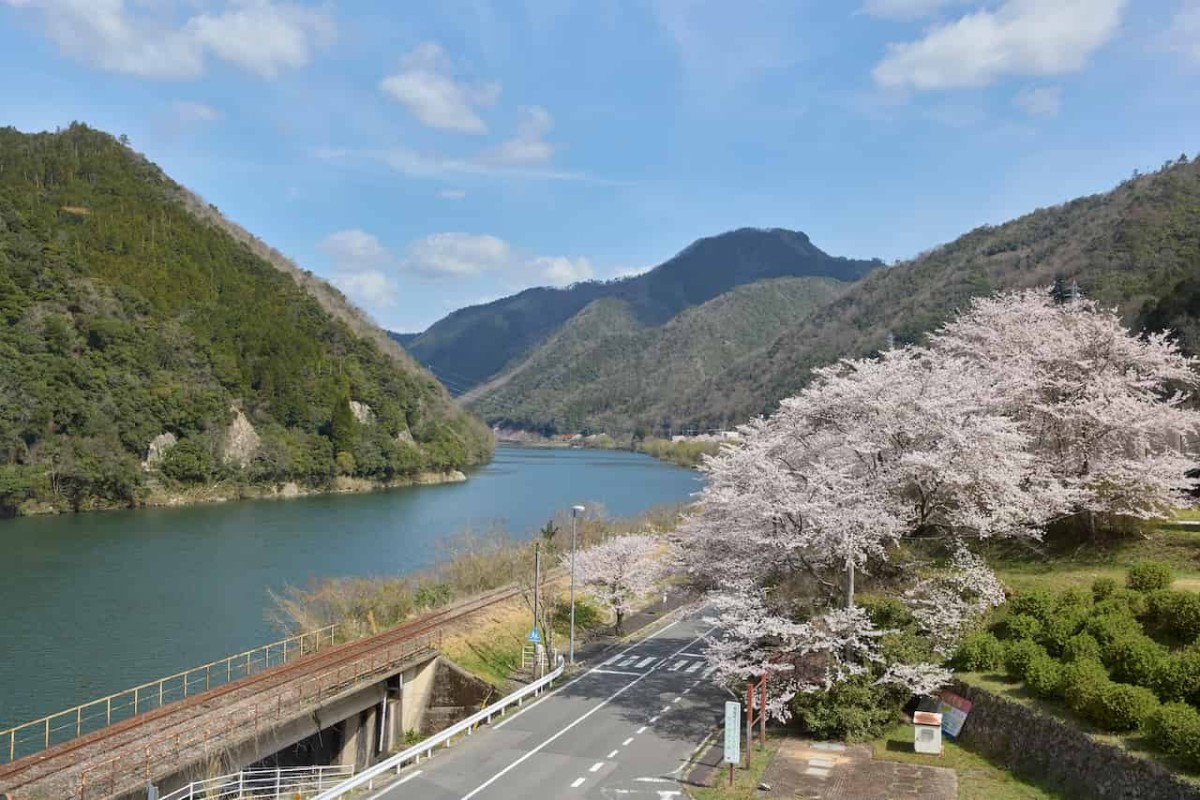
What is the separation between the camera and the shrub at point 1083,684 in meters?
15.6

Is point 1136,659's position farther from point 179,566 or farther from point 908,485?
point 179,566

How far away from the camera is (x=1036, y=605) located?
2027cm

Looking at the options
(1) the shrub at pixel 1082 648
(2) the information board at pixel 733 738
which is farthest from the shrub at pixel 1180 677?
(2) the information board at pixel 733 738

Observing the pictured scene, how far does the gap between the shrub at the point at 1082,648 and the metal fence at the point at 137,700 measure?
19.2 m

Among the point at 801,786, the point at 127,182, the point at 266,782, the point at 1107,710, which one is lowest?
the point at 266,782

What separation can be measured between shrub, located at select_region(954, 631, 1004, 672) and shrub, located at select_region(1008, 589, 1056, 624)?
0.95 metres

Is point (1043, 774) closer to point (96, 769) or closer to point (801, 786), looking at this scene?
point (801, 786)

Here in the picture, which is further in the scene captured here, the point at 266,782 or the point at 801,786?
the point at 266,782

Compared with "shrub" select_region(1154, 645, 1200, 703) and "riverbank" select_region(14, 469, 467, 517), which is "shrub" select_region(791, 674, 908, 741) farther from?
"riverbank" select_region(14, 469, 467, 517)

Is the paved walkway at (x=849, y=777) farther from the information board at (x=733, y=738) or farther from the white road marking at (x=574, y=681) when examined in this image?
the white road marking at (x=574, y=681)

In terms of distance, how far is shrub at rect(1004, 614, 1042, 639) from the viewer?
19625 mm

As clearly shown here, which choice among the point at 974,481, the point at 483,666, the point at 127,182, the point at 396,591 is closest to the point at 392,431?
the point at 127,182

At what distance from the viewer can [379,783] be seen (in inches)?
723

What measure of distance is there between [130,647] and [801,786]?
87.9 feet
